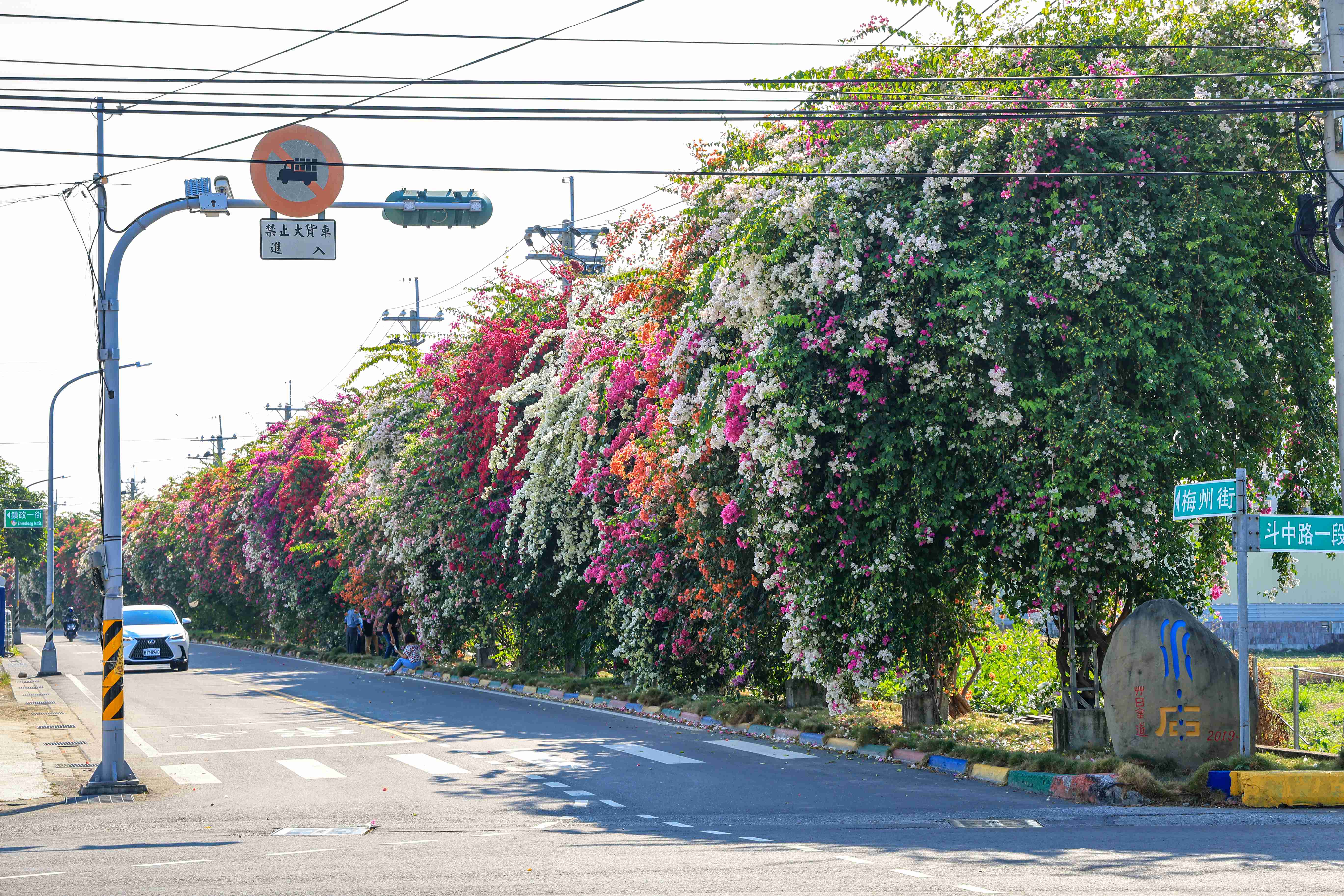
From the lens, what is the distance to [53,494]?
45094 mm

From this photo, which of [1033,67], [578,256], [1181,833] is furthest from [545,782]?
[578,256]

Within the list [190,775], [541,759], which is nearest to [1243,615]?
[541,759]

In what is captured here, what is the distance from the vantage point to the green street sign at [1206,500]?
42.4 feet

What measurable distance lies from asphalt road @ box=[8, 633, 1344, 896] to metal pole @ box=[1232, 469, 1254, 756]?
1162 mm

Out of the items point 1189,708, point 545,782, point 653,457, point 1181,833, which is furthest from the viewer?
point 653,457

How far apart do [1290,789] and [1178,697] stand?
1.45 meters

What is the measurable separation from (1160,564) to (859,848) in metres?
6.41

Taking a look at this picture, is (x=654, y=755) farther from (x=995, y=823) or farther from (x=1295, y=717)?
(x=1295, y=717)

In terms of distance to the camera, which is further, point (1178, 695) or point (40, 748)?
point (40, 748)

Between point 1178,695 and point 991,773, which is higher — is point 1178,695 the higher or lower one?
the higher one

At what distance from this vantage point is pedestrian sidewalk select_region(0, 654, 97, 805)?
15.1 m

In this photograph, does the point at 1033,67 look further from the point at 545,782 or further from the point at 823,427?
the point at 545,782

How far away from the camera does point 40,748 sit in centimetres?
1947

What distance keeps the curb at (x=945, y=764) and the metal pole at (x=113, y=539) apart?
26.6ft
